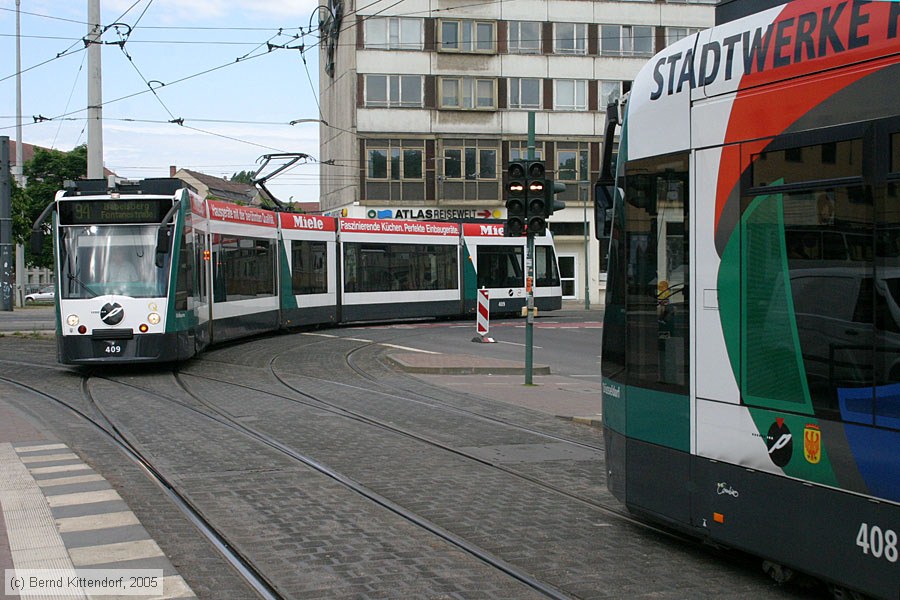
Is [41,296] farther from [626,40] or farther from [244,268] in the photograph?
[244,268]

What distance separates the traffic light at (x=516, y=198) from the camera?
1559 centimetres

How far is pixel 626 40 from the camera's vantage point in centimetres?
5228

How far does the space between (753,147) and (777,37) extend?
22.5 inches

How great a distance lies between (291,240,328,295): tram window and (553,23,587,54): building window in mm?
26846

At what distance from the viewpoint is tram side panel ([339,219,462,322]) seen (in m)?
30.4

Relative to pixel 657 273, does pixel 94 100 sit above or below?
above

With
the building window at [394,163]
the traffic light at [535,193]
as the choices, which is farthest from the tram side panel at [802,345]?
the building window at [394,163]

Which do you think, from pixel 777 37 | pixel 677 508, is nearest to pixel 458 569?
pixel 677 508

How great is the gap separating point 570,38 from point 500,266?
21.3 meters

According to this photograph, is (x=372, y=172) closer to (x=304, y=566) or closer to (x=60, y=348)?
(x=60, y=348)

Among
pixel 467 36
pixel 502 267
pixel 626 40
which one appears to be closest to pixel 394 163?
pixel 467 36

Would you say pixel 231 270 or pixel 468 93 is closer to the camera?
pixel 231 270

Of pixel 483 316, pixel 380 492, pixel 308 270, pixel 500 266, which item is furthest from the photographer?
pixel 500 266

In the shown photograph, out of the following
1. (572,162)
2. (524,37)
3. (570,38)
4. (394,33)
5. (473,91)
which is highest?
(570,38)
